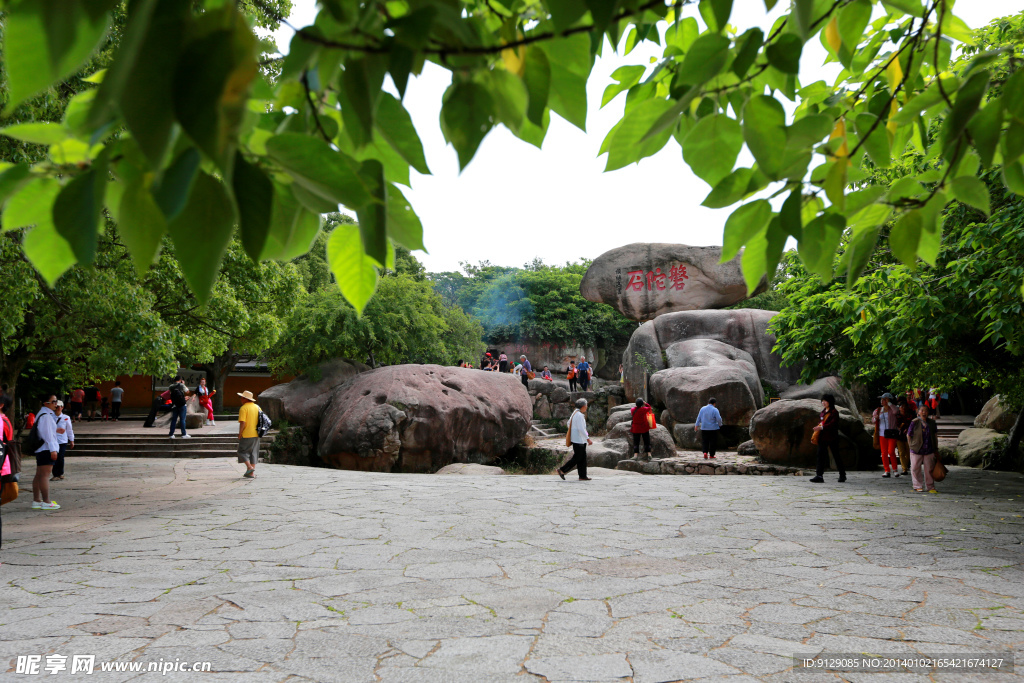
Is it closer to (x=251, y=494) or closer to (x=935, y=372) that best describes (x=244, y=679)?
(x=251, y=494)

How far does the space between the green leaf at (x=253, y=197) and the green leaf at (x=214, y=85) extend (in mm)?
126

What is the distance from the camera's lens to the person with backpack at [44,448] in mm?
7109

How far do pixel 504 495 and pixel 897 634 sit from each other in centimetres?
571

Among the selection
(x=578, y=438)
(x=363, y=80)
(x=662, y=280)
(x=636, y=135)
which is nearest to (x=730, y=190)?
(x=636, y=135)

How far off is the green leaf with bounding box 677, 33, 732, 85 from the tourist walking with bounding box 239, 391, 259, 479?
992 centimetres

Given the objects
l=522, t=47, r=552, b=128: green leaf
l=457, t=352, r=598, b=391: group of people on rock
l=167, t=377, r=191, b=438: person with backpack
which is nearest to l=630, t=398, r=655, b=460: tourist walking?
l=457, t=352, r=598, b=391: group of people on rock

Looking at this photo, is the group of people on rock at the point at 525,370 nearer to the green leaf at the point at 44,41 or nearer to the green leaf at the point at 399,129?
the green leaf at the point at 399,129

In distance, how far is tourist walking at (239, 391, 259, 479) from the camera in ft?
33.2

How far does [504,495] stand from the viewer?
28.5 ft

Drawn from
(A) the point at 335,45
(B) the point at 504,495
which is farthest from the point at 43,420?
(A) the point at 335,45

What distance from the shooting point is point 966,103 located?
110 cm

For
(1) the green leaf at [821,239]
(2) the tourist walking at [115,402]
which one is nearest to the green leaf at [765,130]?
(1) the green leaf at [821,239]

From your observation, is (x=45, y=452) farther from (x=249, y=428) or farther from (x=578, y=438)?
(x=578, y=438)

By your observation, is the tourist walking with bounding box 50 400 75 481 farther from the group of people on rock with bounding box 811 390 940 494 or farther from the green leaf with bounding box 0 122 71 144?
the group of people on rock with bounding box 811 390 940 494
